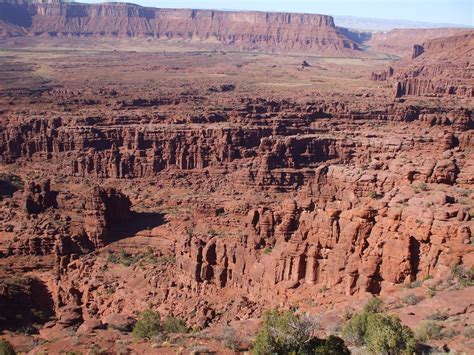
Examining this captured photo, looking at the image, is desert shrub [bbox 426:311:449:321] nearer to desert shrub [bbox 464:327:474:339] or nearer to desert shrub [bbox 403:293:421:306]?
desert shrub [bbox 464:327:474:339]

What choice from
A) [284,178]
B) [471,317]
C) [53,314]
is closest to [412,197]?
[471,317]

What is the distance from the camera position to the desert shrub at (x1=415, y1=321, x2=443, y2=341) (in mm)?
20328

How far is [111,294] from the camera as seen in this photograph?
123 feet

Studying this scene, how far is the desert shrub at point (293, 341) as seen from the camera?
767 inches

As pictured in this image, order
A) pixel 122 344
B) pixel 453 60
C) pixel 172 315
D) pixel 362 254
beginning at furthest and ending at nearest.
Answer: pixel 453 60, pixel 172 315, pixel 362 254, pixel 122 344

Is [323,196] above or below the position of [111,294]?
above

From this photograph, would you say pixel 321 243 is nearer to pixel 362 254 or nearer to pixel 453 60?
pixel 362 254

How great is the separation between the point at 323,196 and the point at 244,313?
770 inches

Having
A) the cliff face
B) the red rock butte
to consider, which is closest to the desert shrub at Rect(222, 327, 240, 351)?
the red rock butte

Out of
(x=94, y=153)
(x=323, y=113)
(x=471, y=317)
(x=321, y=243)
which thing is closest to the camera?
(x=471, y=317)

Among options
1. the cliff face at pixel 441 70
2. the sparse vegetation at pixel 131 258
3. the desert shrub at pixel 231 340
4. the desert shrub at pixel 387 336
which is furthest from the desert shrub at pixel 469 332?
the cliff face at pixel 441 70

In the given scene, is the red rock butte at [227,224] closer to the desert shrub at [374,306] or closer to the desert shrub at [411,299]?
the desert shrub at [411,299]

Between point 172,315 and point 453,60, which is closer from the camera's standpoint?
point 172,315

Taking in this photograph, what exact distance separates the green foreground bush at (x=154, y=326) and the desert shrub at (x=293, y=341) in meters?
7.52
